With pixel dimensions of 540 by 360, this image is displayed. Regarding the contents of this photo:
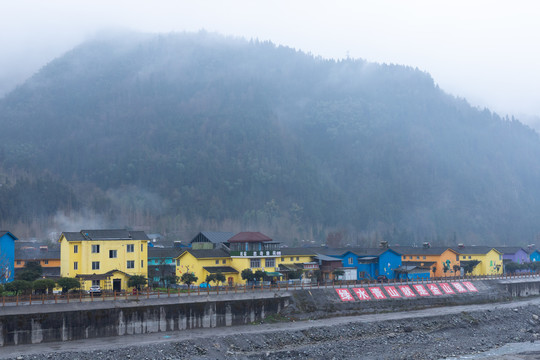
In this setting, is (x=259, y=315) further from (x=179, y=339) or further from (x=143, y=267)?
(x=143, y=267)

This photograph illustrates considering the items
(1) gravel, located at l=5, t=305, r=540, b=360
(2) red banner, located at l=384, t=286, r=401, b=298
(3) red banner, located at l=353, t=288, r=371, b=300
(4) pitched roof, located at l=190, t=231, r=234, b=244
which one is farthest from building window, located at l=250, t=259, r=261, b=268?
(1) gravel, located at l=5, t=305, r=540, b=360

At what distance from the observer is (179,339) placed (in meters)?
47.5

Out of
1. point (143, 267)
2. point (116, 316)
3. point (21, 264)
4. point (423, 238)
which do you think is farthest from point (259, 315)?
point (423, 238)

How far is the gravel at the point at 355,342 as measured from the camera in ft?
146

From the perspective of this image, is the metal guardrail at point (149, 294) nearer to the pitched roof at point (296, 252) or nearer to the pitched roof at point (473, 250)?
the pitched roof at point (296, 252)

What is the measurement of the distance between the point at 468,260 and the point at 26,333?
77.1 meters

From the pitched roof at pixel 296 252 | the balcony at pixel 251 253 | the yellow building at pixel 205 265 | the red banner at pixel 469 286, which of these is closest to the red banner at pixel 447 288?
the red banner at pixel 469 286

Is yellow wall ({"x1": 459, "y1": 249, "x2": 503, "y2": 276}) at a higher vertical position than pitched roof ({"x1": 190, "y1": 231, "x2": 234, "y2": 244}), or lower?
lower

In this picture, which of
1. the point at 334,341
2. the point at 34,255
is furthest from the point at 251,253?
the point at 34,255

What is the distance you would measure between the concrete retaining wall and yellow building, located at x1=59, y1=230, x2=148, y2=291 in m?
15.1

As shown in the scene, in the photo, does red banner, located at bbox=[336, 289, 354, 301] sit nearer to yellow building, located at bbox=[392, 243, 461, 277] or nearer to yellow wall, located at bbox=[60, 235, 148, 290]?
yellow wall, located at bbox=[60, 235, 148, 290]

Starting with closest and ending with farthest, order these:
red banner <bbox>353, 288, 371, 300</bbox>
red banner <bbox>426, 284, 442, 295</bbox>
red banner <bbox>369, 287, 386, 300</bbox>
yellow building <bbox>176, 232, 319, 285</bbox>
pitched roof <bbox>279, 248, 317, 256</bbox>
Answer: red banner <bbox>353, 288, 371, 300</bbox> → red banner <bbox>369, 287, 386, 300</bbox> → yellow building <bbox>176, 232, 319, 285</bbox> → red banner <bbox>426, 284, 442, 295</bbox> → pitched roof <bbox>279, 248, 317, 256</bbox>

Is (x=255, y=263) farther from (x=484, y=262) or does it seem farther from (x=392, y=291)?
(x=484, y=262)

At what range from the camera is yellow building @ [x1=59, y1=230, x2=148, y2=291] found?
6494 centimetres
